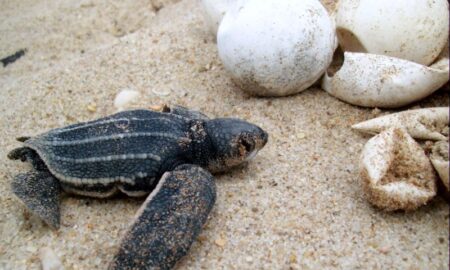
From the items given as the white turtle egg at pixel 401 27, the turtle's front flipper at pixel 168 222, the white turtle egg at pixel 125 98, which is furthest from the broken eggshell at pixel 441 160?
the white turtle egg at pixel 125 98

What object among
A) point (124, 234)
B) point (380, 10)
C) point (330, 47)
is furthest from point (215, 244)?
point (380, 10)

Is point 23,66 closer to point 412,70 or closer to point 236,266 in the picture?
point 236,266

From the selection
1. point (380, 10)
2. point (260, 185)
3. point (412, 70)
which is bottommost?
point (260, 185)

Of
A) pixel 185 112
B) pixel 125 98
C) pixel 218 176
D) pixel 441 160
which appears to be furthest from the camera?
pixel 125 98

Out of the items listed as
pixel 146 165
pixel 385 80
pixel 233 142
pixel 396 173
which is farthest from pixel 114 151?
pixel 385 80

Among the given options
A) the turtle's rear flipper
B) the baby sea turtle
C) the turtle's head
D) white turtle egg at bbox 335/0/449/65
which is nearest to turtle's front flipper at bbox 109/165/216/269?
the baby sea turtle

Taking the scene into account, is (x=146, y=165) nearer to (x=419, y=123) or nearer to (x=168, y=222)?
(x=168, y=222)
